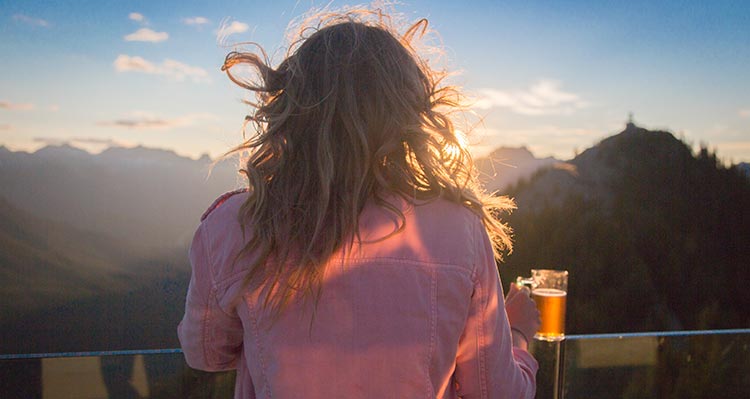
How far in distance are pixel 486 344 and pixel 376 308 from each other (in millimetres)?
195

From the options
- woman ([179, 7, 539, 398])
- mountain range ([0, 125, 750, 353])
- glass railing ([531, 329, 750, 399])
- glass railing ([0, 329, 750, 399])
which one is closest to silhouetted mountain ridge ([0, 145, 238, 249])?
mountain range ([0, 125, 750, 353])

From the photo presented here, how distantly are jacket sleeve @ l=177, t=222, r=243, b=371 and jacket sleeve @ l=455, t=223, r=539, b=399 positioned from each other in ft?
1.17

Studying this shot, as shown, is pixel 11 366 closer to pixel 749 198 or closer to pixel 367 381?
pixel 367 381

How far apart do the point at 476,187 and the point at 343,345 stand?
0.33m

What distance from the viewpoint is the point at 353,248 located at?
2.59 feet

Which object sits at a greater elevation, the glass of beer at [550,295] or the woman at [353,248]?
the woman at [353,248]

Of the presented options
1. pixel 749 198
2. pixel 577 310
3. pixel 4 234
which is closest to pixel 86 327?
pixel 4 234

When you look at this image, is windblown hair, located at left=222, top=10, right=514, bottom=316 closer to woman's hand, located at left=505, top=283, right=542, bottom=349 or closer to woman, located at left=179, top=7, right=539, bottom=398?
woman, located at left=179, top=7, right=539, bottom=398

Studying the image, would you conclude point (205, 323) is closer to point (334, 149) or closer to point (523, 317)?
point (334, 149)

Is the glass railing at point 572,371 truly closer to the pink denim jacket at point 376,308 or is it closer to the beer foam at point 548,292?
the beer foam at point 548,292

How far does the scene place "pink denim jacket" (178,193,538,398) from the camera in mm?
779

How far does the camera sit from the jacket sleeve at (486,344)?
2.73 ft

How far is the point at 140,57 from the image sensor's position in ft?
17.1

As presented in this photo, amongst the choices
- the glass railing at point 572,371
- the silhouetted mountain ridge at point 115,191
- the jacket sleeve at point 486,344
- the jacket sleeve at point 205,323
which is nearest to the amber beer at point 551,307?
the glass railing at point 572,371
